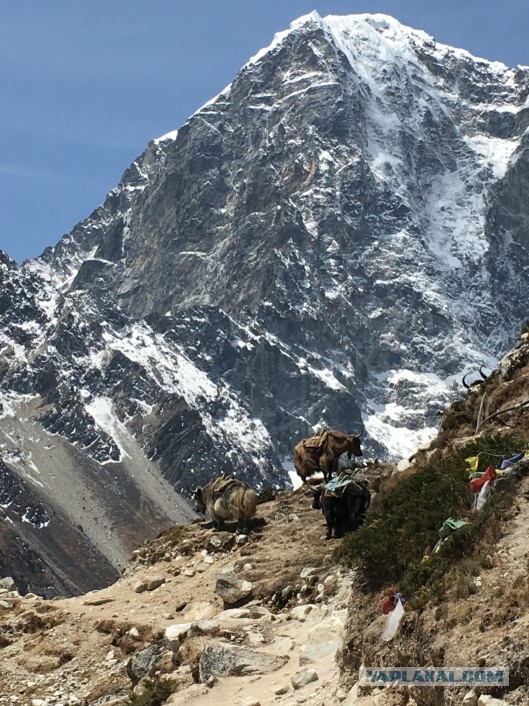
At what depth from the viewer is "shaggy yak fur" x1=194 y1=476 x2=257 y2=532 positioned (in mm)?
28641

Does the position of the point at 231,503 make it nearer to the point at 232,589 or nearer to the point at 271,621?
the point at 232,589

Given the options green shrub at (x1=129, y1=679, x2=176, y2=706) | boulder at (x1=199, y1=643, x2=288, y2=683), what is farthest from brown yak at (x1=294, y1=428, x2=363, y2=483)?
boulder at (x1=199, y1=643, x2=288, y2=683)

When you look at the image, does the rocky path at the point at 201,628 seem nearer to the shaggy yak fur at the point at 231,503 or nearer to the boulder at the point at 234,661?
the boulder at the point at 234,661

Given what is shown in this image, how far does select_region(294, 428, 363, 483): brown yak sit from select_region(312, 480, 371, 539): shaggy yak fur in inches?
231

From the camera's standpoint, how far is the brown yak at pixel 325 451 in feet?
103

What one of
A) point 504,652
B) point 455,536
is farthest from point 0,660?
point 504,652

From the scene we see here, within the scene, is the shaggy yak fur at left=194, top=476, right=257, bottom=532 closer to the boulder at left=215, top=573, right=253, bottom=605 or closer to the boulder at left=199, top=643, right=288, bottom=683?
the boulder at left=215, top=573, right=253, bottom=605

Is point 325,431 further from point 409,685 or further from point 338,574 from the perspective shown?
point 409,685

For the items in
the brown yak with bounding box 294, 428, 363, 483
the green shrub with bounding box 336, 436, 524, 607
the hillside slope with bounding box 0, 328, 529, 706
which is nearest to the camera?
the hillside slope with bounding box 0, 328, 529, 706

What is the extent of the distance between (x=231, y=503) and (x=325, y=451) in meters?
3.99

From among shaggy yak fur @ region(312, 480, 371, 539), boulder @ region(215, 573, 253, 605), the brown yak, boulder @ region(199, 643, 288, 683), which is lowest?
boulder @ region(199, 643, 288, 683)

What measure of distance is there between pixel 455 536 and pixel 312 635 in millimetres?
5111

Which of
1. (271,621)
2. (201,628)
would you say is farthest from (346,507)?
(201,628)

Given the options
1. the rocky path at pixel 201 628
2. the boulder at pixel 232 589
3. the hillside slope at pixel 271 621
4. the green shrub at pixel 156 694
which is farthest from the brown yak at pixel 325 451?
the green shrub at pixel 156 694
